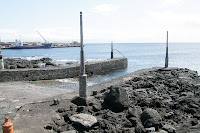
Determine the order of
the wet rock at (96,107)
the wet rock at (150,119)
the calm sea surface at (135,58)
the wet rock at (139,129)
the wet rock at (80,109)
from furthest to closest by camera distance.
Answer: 1. the calm sea surface at (135,58)
2. the wet rock at (96,107)
3. the wet rock at (80,109)
4. the wet rock at (150,119)
5. the wet rock at (139,129)

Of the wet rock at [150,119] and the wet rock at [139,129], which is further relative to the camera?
the wet rock at [150,119]

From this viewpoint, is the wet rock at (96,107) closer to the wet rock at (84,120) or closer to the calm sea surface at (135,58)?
the wet rock at (84,120)

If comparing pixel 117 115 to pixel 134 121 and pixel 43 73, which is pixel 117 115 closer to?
pixel 134 121

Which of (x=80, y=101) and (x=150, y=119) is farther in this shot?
(x=80, y=101)

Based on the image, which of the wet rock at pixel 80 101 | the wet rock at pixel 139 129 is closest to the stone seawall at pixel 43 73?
the wet rock at pixel 80 101

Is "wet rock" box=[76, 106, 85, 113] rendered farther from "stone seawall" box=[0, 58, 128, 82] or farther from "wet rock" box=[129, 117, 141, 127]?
"stone seawall" box=[0, 58, 128, 82]

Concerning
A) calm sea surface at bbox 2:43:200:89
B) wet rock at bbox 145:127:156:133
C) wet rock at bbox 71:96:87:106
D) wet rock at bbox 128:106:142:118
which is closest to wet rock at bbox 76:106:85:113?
wet rock at bbox 71:96:87:106

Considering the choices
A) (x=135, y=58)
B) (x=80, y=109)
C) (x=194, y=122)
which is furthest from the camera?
(x=135, y=58)

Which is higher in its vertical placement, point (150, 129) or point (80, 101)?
point (80, 101)

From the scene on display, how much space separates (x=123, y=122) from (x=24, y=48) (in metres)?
114

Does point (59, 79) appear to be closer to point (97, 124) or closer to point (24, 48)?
point (97, 124)

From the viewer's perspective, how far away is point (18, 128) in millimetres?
6312

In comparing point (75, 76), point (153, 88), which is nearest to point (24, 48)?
point (75, 76)

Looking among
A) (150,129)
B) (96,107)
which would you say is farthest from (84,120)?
(150,129)
